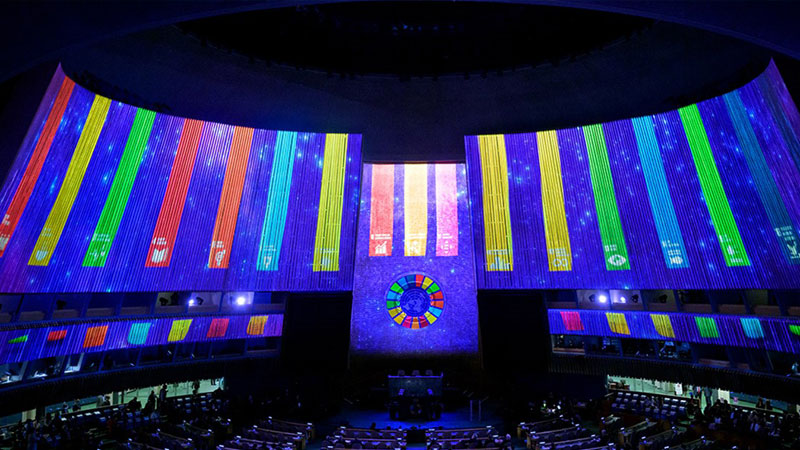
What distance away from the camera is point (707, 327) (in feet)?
45.5

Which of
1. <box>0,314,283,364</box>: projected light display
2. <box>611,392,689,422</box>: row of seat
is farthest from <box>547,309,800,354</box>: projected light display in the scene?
<box>0,314,283,364</box>: projected light display

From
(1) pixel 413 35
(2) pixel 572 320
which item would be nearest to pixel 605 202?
(2) pixel 572 320

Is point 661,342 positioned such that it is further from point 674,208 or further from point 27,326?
point 27,326

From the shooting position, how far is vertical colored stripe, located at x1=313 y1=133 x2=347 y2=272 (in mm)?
16328

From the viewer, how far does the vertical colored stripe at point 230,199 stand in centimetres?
1545

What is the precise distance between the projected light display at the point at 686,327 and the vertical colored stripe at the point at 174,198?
13.7 m

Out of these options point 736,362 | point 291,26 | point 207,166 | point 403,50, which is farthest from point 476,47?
point 736,362

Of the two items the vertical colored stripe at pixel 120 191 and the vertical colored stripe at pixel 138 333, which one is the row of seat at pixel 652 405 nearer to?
the vertical colored stripe at pixel 138 333

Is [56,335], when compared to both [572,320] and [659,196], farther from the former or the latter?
[659,196]

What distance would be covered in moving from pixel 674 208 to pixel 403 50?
33.6ft

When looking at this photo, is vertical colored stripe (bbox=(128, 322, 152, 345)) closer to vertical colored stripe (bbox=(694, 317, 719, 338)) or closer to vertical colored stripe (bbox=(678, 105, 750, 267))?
vertical colored stripe (bbox=(694, 317, 719, 338))

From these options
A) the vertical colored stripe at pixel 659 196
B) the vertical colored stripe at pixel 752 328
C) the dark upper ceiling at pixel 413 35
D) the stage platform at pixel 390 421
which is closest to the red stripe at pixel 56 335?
the stage platform at pixel 390 421

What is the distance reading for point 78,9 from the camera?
3832mm

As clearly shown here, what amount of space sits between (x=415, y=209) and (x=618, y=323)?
32.1 feet
